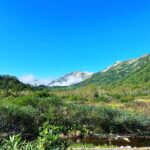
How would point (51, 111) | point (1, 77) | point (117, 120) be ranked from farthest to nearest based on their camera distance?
point (1, 77) < point (117, 120) < point (51, 111)

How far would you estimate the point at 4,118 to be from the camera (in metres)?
36.6

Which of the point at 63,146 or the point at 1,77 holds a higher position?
the point at 1,77

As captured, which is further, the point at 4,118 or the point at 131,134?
the point at 131,134

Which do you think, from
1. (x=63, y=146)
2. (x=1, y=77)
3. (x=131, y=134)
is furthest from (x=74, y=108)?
(x=1, y=77)

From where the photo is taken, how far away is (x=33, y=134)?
38.3 m

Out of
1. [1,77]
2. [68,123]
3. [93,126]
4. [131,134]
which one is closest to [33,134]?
[68,123]

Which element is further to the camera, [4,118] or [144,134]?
[144,134]

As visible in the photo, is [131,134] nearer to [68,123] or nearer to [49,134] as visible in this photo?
[68,123]

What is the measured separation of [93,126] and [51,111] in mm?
5270

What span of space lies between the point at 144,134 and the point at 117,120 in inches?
135

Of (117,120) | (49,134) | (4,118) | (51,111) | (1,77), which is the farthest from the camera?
(1,77)

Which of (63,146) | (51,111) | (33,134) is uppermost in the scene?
(51,111)

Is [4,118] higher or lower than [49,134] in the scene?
higher

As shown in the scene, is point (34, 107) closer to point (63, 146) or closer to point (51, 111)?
point (51, 111)
